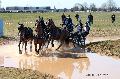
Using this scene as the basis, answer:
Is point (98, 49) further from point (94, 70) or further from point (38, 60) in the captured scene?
point (94, 70)

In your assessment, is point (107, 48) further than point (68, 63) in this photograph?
Yes

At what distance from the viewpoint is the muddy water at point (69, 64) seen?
1591cm

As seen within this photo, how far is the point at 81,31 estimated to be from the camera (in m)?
24.0

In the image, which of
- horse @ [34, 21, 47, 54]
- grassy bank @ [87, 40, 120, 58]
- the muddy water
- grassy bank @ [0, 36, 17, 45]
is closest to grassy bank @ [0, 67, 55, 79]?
the muddy water

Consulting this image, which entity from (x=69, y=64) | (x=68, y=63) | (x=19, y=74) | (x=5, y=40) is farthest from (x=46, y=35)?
(x=19, y=74)

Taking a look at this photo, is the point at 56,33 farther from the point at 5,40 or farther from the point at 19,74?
the point at 19,74

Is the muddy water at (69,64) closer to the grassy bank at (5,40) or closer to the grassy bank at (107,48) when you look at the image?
the grassy bank at (107,48)

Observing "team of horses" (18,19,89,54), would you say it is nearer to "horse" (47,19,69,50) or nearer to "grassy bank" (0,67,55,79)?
"horse" (47,19,69,50)

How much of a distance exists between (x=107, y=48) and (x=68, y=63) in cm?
452

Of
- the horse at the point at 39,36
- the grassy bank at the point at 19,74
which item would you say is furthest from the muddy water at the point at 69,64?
the grassy bank at the point at 19,74

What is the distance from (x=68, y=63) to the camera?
62.4 feet

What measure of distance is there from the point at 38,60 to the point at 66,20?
5.81 metres

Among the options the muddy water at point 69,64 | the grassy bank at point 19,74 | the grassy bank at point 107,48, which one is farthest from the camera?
the grassy bank at point 107,48

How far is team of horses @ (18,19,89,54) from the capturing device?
2106 cm
